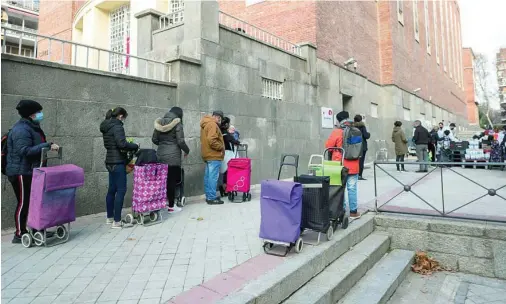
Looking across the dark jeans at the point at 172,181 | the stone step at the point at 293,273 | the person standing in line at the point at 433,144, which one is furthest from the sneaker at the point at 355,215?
the person standing in line at the point at 433,144

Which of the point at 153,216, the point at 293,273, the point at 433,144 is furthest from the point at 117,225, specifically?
the point at 433,144

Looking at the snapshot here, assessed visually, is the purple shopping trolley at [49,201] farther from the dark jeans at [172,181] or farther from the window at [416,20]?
the window at [416,20]

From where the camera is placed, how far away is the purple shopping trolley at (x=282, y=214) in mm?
3604

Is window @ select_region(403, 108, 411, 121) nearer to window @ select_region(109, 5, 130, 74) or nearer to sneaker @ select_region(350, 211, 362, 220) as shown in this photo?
window @ select_region(109, 5, 130, 74)

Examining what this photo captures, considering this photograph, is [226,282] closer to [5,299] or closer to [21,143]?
[5,299]

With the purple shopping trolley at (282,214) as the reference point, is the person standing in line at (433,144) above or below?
above

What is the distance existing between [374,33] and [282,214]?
59.6 ft

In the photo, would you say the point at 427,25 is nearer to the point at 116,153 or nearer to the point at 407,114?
the point at 407,114

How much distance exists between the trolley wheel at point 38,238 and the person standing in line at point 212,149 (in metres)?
3.20

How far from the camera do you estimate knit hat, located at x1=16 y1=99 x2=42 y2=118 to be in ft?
13.4

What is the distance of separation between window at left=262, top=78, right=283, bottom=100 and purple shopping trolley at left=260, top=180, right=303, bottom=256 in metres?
6.60

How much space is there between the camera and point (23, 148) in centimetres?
401

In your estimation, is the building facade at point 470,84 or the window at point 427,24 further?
the building facade at point 470,84

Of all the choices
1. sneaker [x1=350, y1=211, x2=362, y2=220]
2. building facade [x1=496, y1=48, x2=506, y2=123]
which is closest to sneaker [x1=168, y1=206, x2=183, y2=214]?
sneaker [x1=350, y1=211, x2=362, y2=220]
